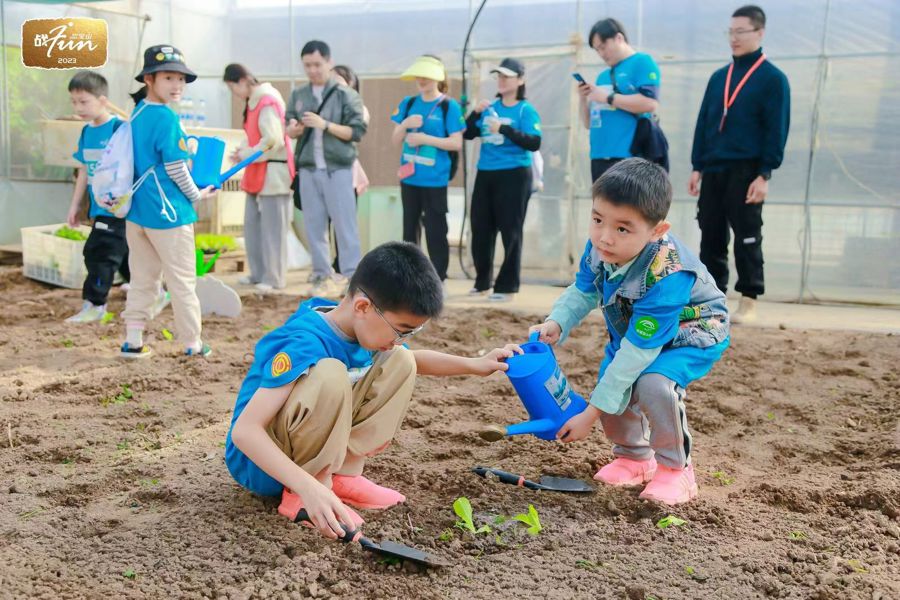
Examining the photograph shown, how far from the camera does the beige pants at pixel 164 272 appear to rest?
14.3 feet

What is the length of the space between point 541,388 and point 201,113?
8019mm

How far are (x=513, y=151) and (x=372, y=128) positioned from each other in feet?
9.78

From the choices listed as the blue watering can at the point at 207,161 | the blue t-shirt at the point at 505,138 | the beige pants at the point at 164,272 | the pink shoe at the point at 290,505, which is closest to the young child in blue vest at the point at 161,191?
the beige pants at the point at 164,272

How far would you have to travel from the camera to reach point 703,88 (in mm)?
7516

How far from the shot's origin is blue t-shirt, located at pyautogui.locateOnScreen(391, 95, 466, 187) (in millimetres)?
6555

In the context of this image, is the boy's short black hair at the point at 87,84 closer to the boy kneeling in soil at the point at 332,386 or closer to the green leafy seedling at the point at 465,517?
the boy kneeling in soil at the point at 332,386

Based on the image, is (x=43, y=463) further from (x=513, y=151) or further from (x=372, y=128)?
(x=372, y=128)

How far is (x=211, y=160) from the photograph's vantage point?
4.68 meters

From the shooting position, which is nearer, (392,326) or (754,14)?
(392,326)

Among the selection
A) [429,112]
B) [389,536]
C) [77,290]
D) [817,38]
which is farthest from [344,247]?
[389,536]

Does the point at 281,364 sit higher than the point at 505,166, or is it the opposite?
the point at 505,166

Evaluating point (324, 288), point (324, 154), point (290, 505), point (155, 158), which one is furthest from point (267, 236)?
point (290, 505)

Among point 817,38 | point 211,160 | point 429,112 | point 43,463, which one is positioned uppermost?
point 817,38

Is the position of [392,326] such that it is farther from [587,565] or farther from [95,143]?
[95,143]
